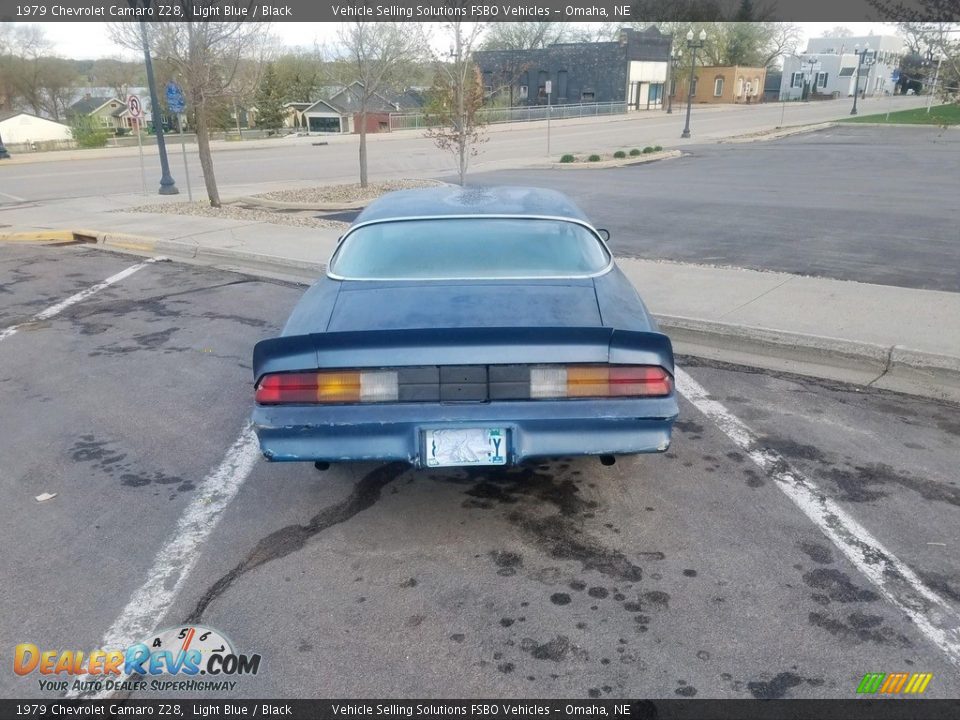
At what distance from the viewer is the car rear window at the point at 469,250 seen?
14.2 ft

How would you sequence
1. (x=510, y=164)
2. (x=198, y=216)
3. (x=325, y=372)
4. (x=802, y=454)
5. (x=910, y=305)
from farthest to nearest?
(x=510, y=164), (x=198, y=216), (x=910, y=305), (x=802, y=454), (x=325, y=372)

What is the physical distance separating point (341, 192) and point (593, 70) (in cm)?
5364

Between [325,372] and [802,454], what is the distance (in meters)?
2.95

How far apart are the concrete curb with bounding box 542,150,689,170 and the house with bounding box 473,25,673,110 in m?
37.5

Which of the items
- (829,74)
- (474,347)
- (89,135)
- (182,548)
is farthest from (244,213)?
(829,74)

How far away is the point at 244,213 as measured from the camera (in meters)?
15.0

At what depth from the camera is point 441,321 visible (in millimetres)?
3619

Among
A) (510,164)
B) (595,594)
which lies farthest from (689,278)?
(510,164)

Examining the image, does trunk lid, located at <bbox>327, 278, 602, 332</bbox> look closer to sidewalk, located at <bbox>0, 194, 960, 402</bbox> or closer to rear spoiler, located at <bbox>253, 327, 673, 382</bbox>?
rear spoiler, located at <bbox>253, 327, 673, 382</bbox>

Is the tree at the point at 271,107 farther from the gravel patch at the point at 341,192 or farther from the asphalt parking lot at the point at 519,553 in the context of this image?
the asphalt parking lot at the point at 519,553

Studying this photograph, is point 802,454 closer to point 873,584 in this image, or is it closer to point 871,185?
point 873,584

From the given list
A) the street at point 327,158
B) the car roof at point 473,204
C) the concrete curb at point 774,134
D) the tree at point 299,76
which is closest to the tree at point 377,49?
the street at point 327,158

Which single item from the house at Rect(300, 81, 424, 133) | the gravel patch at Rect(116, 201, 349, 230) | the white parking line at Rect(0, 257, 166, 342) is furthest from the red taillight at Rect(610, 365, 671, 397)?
the house at Rect(300, 81, 424, 133)

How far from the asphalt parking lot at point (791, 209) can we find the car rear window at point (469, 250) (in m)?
5.57
